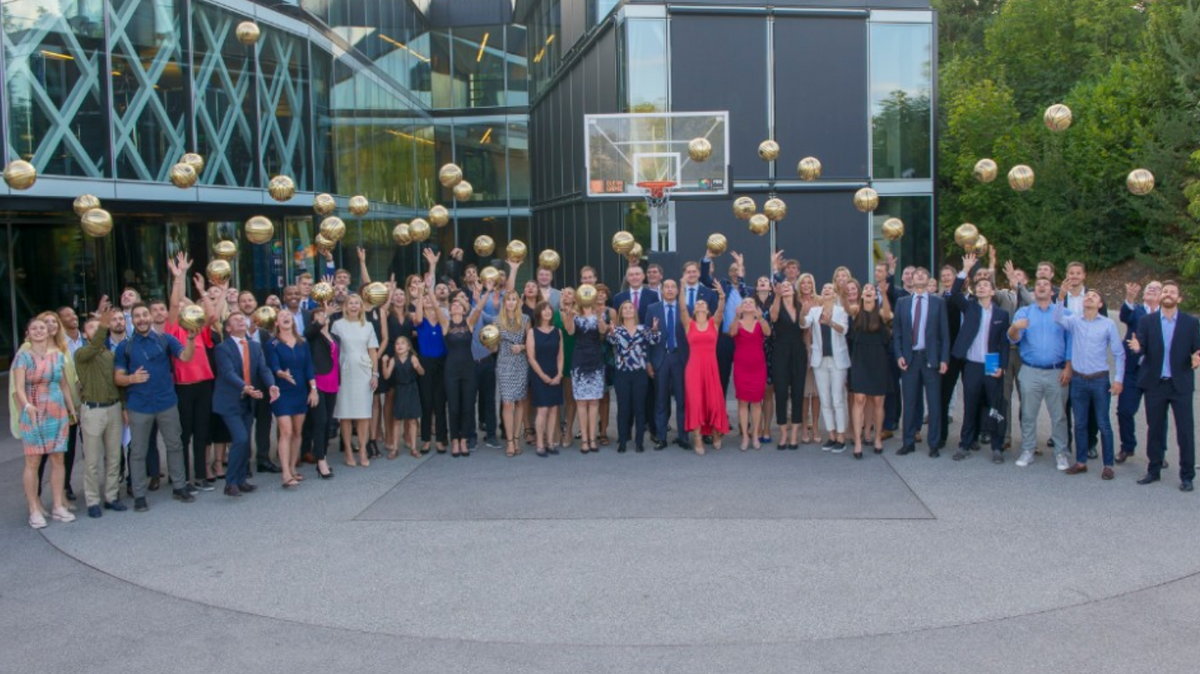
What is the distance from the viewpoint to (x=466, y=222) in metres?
33.9

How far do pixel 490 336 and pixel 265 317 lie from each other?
2.27 meters

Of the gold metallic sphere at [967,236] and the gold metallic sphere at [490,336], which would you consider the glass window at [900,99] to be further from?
the gold metallic sphere at [490,336]

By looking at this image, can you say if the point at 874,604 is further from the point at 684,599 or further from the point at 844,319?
the point at 844,319

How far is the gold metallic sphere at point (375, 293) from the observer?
→ 10.9 m

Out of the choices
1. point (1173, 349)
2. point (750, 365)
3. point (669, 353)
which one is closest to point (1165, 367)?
point (1173, 349)

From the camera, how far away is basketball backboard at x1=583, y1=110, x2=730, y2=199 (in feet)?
51.8

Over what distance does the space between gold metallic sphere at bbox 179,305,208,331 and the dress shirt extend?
8135 millimetres

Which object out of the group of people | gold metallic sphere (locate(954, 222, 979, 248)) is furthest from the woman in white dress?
gold metallic sphere (locate(954, 222, 979, 248))

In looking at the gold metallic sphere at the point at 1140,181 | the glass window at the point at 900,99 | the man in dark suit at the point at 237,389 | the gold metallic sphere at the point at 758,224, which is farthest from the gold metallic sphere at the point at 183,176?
the glass window at the point at 900,99

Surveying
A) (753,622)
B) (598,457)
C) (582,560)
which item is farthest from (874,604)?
(598,457)

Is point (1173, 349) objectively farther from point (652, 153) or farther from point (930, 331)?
point (652, 153)

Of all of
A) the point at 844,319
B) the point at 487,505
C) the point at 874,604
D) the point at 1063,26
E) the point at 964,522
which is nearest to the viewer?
the point at 874,604

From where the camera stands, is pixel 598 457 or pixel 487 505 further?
pixel 598 457

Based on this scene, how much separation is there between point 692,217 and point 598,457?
9.05 meters
